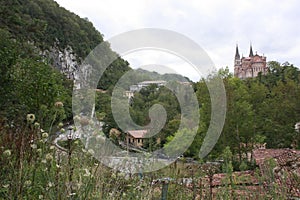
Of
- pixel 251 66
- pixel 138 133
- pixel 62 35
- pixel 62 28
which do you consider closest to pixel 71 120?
pixel 138 133

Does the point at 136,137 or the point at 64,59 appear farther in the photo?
the point at 64,59

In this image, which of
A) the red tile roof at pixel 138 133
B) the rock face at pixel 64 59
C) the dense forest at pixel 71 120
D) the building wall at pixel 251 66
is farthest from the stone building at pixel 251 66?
the red tile roof at pixel 138 133

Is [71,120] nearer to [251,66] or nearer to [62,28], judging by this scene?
[62,28]

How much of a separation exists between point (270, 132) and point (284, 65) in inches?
634

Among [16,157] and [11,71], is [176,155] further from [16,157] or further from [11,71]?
[11,71]

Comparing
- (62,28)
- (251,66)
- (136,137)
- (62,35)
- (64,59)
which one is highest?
(62,28)

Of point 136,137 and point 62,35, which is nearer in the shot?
point 136,137

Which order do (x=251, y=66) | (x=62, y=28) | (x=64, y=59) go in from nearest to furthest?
(x=64, y=59), (x=62, y=28), (x=251, y=66)

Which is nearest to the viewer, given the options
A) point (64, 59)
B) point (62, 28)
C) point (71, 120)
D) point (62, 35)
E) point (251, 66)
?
point (71, 120)

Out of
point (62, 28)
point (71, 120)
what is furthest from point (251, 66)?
point (71, 120)

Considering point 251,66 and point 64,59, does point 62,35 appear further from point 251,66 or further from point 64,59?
point 251,66

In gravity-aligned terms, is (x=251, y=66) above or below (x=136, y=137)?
above

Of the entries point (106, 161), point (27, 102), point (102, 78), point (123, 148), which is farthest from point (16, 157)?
point (27, 102)

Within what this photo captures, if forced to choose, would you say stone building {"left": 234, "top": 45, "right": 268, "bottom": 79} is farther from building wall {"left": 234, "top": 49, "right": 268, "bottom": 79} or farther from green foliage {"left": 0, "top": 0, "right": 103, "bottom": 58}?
green foliage {"left": 0, "top": 0, "right": 103, "bottom": 58}
